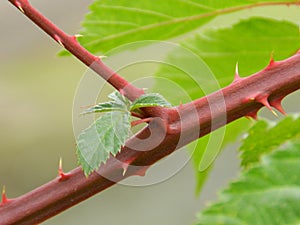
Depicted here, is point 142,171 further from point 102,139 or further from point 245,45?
point 245,45

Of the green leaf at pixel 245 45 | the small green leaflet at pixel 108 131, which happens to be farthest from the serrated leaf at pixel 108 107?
the green leaf at pixel 245 45

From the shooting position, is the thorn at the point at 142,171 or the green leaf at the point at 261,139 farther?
the green leaf at the point at 261,139

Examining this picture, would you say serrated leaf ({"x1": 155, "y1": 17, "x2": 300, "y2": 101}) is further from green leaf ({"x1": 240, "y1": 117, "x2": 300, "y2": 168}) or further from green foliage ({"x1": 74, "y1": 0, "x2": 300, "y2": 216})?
green leaf ({"x1": 240, "y1": 117, "x2": 300, "y2": 168})

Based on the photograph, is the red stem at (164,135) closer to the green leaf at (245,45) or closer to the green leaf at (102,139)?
the green leaf at (102,139)

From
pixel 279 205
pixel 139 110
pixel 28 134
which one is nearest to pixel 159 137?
pixel 139 110

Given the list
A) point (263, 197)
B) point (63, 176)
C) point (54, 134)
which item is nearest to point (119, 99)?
point (63, 176)

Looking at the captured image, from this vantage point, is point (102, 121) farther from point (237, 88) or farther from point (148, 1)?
point (148, 1)
